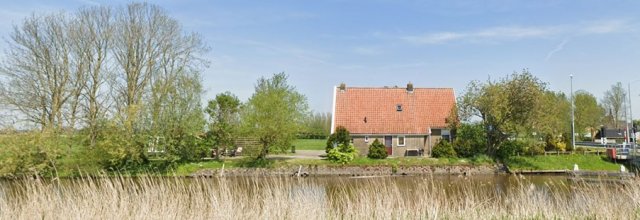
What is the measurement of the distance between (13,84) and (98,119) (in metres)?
4.34

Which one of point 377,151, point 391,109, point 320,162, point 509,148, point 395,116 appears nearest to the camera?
point 320,162

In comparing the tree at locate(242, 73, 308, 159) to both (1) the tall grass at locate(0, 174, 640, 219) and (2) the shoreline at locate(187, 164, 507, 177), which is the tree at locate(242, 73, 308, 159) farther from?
(1) the tall grass at locate(0, 174, 640, 219)

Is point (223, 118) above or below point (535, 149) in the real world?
above

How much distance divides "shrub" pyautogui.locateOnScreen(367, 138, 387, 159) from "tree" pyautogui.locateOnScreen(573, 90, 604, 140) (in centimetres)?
2744

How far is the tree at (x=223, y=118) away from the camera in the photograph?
91.2 ft

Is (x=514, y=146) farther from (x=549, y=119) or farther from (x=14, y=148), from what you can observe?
(x=14, y=148)

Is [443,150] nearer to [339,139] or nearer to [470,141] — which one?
[470,141]

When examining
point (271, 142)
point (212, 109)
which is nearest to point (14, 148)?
point (212, 109)

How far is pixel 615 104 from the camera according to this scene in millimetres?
55531

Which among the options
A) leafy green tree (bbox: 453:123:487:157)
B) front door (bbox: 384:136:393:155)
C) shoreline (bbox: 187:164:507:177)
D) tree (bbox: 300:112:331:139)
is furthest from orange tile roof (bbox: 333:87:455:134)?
tree (bbox: 300:112:331:139)

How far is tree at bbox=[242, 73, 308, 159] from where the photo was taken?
88.2 feet

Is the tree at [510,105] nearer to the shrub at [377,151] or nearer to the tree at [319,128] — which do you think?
the shrub at [377,151]

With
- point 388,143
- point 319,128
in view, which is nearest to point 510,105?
point 388,143

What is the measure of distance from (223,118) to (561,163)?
1988cm
